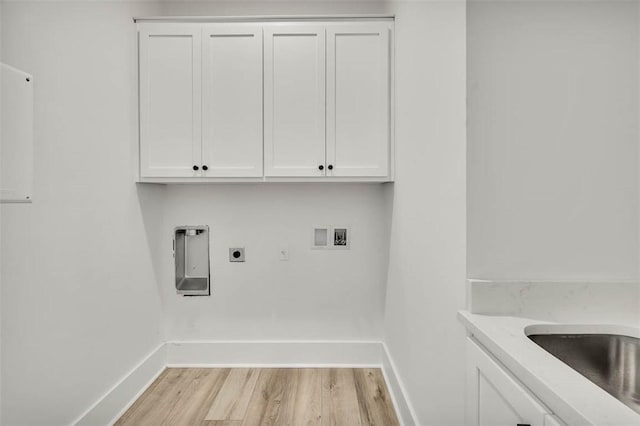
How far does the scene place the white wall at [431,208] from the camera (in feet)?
4.10

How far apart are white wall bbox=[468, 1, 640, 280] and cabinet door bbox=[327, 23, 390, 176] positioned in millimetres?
1122

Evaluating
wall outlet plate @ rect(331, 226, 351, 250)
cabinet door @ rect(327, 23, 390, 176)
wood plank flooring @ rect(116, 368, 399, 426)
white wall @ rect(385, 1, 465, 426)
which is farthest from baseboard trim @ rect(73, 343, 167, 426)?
cabinet door @ rect(327, 23, 390, 176)

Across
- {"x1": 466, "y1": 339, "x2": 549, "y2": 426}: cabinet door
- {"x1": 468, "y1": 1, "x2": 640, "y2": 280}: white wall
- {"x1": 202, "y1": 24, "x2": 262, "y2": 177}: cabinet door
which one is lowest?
{"x1": 466, "y1": 339, "x2": 549, "y2": 426}: cabinet door

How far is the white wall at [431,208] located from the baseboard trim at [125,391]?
151 cm

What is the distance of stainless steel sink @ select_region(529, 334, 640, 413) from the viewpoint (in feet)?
3.37

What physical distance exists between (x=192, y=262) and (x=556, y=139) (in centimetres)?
227

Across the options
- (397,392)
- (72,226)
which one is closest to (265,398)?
(397,392)

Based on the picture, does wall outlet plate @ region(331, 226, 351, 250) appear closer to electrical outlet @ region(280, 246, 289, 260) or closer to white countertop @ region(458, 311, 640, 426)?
electrical outlet @ region(280, 246, 289, 260)

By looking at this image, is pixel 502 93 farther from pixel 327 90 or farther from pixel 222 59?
pixel 222 59

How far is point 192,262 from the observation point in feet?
8.78

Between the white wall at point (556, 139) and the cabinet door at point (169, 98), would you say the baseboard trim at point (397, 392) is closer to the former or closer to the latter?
the white wall at point (556, 139)

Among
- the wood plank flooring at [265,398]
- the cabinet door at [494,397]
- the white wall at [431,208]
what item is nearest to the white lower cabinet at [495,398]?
the cabinet door at [494,397]

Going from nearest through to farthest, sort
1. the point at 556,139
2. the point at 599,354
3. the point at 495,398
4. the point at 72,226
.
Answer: the point at 495,398, the point at 599,354, the point at 556,139, the point at 72,226

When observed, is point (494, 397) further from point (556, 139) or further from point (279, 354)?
point (279, 354)
